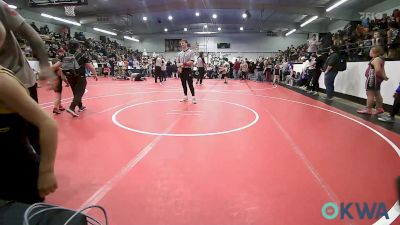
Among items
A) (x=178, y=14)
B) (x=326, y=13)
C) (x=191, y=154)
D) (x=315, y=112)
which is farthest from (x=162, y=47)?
(x=191, y=154)

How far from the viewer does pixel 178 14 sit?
27.5m

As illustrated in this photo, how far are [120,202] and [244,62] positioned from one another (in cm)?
2194

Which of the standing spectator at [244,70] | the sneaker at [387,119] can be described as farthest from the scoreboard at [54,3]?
the standing spectator at [244,70]

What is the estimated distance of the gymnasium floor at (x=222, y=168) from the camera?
245 cm

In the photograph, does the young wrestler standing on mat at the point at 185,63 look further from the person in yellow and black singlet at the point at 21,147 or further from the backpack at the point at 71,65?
the person in yellow and black singlet at the point at 21,147

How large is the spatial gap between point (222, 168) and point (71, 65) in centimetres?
459

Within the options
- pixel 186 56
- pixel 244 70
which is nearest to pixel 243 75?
pixel 244 70

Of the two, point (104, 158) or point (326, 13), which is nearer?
point (104, 158)

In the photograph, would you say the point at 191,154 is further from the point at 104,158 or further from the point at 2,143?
the point at 2,143

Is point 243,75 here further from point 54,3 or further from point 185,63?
point 185,63

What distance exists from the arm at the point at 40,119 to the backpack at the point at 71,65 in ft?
17.8

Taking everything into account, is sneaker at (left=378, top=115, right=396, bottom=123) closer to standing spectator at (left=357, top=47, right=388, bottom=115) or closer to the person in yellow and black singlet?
standing spectator at (left=357, top=47, right=388, bottom=115)

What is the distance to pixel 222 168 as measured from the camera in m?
3.35

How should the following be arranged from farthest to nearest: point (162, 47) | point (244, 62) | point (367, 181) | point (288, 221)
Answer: point (162, 47) → point (244, 62) → point (367, 181) → point (288, 221)
